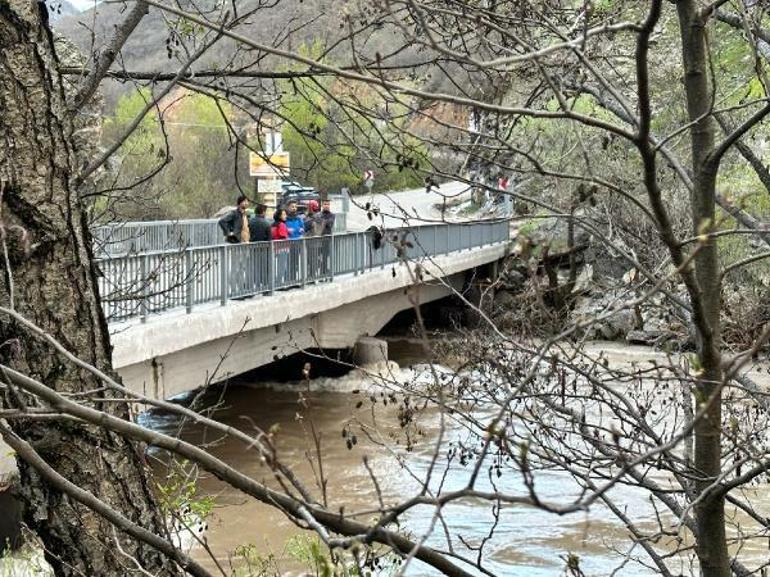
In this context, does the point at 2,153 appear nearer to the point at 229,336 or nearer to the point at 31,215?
the point at 31,215

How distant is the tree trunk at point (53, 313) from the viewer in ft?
12.4

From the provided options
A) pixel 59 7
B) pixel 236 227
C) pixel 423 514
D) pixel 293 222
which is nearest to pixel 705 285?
pixel 59 7

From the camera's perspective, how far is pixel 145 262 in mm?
12906

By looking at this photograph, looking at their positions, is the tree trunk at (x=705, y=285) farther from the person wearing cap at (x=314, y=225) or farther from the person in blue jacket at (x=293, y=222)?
the person wearing cap at (x=314, y=225)

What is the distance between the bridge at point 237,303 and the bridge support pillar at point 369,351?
0.16 metres

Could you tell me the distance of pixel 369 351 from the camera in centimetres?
2469

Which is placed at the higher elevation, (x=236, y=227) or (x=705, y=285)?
(x=705, y=285)

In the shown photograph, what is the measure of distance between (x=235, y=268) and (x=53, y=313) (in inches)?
531

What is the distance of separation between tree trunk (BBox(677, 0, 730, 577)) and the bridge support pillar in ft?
68.8

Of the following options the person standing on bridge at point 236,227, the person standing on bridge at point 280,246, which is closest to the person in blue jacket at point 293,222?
the person standing on bridge at point 280,246

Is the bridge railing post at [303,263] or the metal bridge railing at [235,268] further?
the bridge railing post at [303,263]

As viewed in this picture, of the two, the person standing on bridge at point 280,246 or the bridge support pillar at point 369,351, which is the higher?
the person standing on bridge at point 280,246

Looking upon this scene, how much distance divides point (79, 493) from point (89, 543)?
1471 mm

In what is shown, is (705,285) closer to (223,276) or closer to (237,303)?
(223,276)
